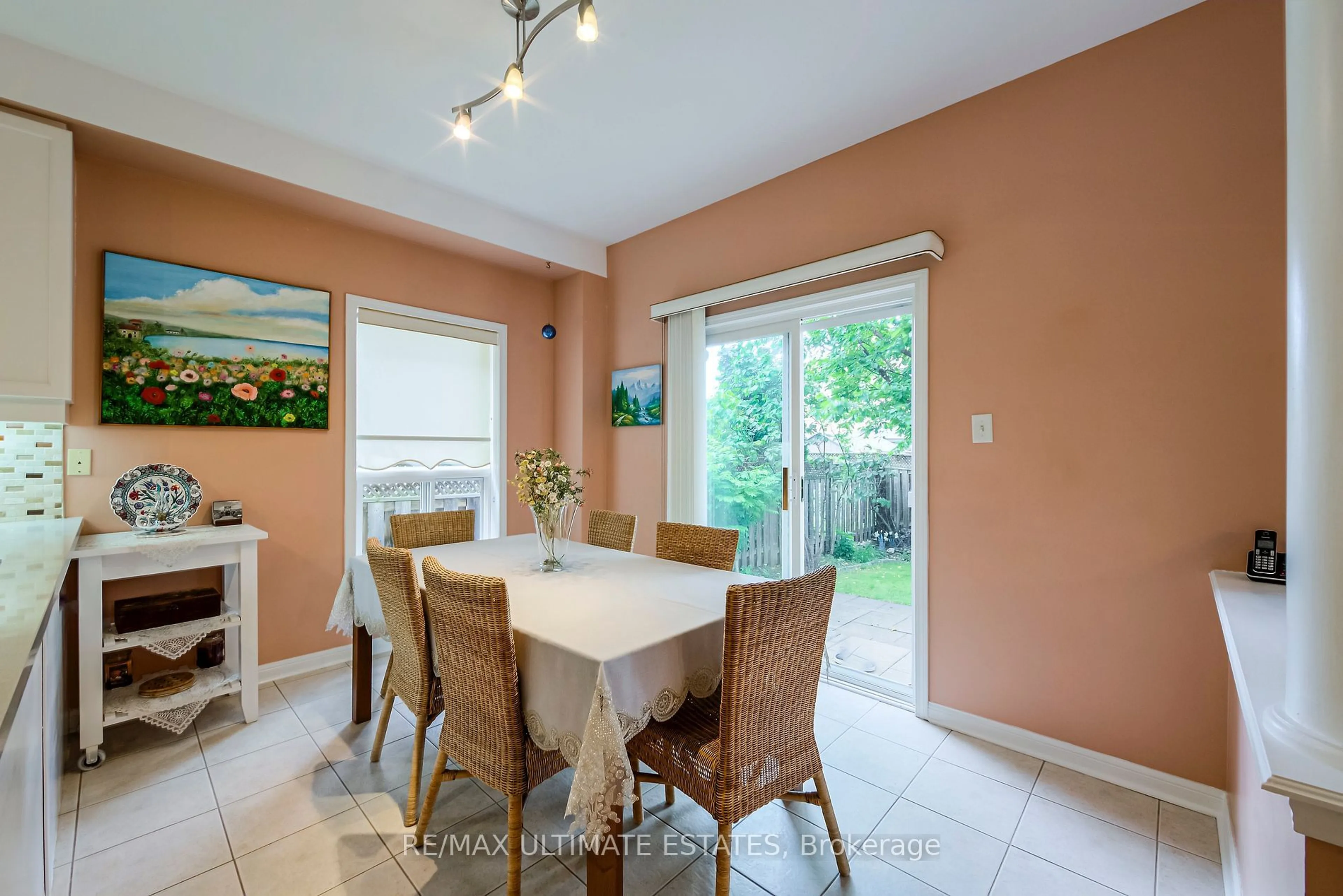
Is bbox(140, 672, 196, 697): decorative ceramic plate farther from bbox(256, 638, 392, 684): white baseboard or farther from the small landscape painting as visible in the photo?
the small landscape painting

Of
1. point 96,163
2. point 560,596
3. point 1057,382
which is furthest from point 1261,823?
point 96,163

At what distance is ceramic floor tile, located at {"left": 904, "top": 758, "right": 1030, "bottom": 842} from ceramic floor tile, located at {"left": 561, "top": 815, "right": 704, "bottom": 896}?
87 centimetres

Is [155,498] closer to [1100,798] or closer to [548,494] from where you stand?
[548,494]

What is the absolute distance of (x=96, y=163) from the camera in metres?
2.45

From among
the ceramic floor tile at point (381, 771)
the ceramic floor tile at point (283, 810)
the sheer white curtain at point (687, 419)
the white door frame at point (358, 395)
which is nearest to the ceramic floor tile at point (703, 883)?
the ceramic floor tile at point (381, 771)

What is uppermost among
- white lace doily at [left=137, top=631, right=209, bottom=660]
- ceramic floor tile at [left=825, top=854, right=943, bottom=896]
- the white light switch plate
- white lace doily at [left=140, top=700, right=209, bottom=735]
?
the white light switch plate

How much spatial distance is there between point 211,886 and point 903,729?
2554 millimetres

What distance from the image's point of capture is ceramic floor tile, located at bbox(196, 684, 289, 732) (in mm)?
2455

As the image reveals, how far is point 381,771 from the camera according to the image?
2.12 metres

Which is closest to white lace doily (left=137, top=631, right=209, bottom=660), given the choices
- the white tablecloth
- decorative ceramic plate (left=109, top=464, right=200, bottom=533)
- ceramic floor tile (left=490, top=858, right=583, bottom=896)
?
decorative ceramic plate (left=109, top=464, right=200, bottom=533)

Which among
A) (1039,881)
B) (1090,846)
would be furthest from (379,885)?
(1090,846)

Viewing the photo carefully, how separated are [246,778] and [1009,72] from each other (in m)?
4.14

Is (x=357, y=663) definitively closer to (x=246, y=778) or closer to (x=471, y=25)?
(x=246, y=778)

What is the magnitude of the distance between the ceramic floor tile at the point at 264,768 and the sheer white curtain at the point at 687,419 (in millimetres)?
2194
